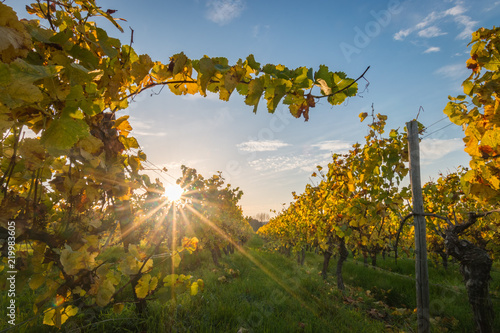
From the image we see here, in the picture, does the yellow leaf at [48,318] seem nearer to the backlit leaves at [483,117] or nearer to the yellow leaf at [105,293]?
the yellow leaf at [105,293]

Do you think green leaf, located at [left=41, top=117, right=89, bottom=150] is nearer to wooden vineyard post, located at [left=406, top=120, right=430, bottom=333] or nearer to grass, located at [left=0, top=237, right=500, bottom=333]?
grass, located at [left=0, top=237, right=500, bottom=333]

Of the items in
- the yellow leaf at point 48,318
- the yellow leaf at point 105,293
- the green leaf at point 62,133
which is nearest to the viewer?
the green leaf at point 62,133

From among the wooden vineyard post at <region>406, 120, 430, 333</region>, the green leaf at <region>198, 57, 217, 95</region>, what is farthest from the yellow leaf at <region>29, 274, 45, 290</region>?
the wooden vineyard post at <region>406, 120, 430, 333</region>

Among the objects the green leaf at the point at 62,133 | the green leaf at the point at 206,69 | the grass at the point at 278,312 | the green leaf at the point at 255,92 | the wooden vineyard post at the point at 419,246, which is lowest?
the grass at the point at 278,312

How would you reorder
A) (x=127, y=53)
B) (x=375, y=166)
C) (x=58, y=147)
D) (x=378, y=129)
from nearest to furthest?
(x=58, y=147)
(x=127, y=53)
(x=375, y=166)
(x=378, y=129)

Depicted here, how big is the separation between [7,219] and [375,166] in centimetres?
390

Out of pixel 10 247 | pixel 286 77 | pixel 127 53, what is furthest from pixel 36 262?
pixel 286 77

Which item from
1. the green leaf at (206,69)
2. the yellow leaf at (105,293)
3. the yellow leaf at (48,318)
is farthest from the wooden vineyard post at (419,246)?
the yellow leaf at (48,318)

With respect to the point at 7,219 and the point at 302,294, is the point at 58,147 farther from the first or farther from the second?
the point at 302,294

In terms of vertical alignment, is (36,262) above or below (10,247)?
below

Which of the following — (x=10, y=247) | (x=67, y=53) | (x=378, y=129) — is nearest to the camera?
(x=67, y=53)

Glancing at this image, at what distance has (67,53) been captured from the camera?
0.95 meters

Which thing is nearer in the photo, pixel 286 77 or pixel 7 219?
pixel 286 77

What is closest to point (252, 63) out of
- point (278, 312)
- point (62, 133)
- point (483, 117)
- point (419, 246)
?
point (62, 133)
